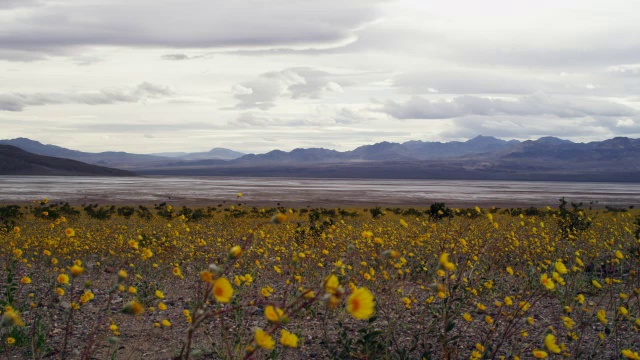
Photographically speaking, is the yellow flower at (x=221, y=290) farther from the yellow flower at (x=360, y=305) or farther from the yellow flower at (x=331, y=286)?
the yellow flower at (x=360, y=305)

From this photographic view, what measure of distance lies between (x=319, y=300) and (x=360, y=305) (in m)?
0.42

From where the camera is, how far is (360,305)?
7.25 feet

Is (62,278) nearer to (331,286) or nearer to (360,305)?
(331,286)

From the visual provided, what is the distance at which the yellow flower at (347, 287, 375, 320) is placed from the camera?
216 cm

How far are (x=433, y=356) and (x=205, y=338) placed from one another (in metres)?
2.68

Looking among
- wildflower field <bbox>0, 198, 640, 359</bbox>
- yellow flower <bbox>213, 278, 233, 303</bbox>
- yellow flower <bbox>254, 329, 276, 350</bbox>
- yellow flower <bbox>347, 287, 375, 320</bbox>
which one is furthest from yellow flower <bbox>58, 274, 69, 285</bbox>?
yellow flower <bbox>347, 287, 375, 320</bbox>

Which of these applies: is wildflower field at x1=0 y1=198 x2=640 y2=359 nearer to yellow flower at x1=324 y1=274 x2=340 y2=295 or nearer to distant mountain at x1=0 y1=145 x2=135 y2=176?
yellow flower at x1=324 y1=274 x2=340 y2=295

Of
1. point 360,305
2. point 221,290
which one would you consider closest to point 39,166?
point 221,290

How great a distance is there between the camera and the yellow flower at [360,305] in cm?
216

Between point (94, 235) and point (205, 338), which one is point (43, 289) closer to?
point (205, 338)

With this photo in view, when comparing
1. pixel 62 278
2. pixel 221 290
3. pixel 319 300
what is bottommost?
pixel 62 278

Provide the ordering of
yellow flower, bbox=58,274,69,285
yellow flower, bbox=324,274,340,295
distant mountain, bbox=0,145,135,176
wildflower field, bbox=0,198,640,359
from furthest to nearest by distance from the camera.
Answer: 1. distant mountain, bbox=0,145,135,176
2. yellow flower, bbox=58,274,69,285
3. wildflower field, bbox=0,198,640,359
4. yellow flower, bbox=324,274,340,295

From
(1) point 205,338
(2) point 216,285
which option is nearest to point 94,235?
(1) point 205,338

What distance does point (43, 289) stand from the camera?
8.59 metres
